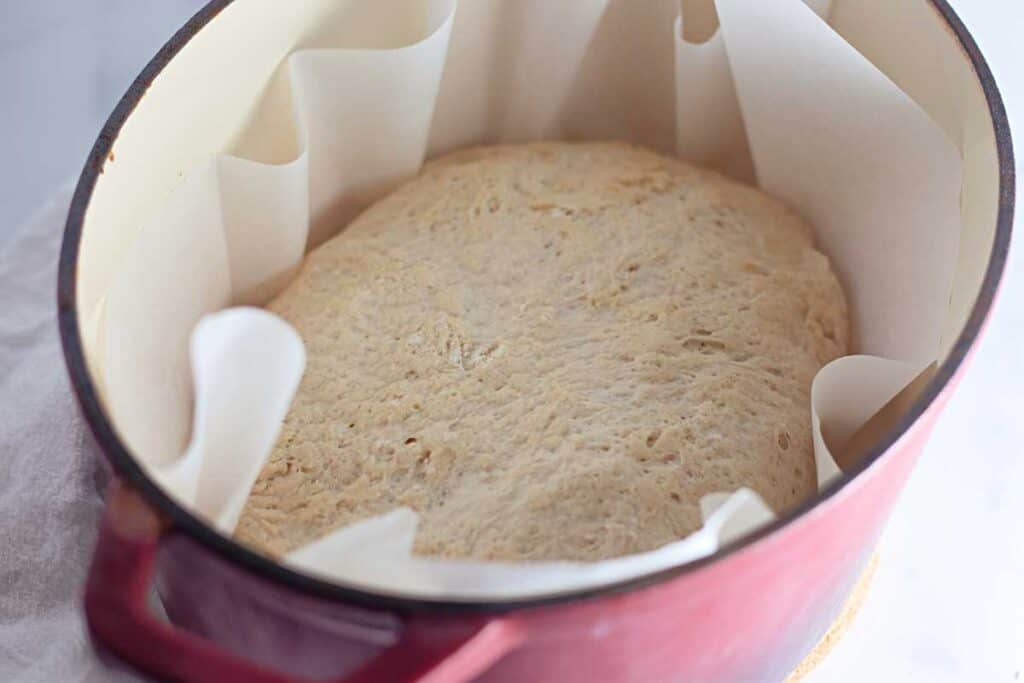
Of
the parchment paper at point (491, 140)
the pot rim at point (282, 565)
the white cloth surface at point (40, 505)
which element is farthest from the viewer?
the white cloth surface at point (40, 505)

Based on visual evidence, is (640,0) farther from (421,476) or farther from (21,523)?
(21,523)

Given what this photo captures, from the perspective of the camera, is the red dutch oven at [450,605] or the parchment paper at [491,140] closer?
the red dutch oven at [450,605]

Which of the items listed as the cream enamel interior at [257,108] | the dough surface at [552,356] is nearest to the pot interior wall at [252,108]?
the cream enamel interior at [257,108]

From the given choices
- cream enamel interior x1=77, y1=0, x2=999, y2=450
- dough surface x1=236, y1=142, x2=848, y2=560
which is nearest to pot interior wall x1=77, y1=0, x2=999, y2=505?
cream enamel interior x1=77, y1=0, x2=999, y2=450

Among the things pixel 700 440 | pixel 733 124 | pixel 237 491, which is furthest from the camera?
pixel 733 124

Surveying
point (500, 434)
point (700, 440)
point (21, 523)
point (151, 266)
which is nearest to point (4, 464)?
point (21, 523)

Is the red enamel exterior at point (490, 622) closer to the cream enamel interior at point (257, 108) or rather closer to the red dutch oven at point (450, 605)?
the red dutch oven at point (450, 605)
